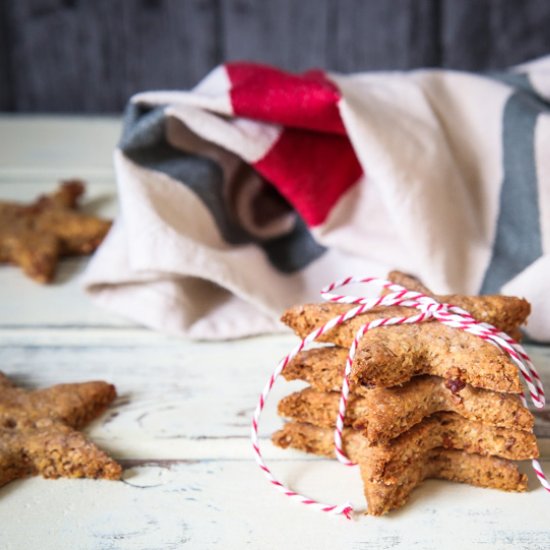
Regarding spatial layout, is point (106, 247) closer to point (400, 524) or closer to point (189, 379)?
point (189, 379)

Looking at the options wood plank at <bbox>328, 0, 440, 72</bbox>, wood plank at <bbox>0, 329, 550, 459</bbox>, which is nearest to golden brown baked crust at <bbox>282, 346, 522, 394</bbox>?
wood plank at <bbox>0, 329, 550, 459</bbox>

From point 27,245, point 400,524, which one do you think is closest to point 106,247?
point 27,245

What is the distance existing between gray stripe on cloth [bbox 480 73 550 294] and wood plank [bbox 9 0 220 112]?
974 mm

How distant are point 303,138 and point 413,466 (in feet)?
1.86

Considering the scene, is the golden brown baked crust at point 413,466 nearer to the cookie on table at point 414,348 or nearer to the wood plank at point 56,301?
the cookie on table at point 414,348

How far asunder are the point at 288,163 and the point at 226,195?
0.11 meters

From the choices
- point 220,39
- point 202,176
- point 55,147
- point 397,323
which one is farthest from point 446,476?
point 220,39

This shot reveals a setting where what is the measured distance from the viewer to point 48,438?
80cm

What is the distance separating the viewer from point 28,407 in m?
0.86

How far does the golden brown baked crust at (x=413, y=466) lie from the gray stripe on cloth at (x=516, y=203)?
0.35 meters

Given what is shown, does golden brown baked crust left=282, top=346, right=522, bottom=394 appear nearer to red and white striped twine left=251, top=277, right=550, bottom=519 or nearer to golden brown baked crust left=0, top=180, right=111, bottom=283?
red and white striped twine left=251, top=277, right=550, bottom=519

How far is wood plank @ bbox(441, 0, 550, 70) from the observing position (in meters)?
1.81

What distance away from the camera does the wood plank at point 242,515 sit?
711mm

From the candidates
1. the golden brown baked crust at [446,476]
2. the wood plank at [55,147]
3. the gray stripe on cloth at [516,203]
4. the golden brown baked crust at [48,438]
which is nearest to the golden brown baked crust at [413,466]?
the golden brown baked crust at [446,476]
